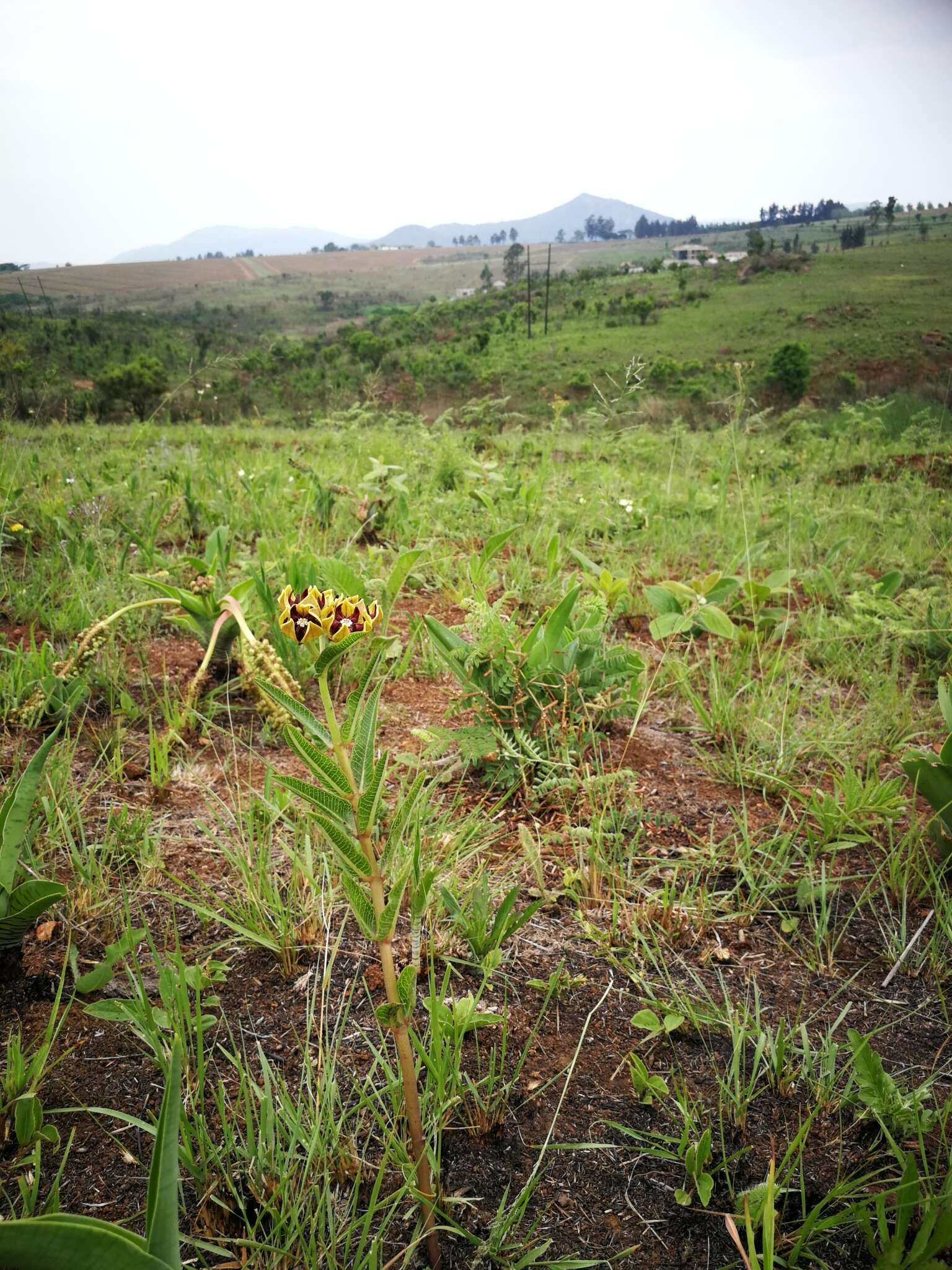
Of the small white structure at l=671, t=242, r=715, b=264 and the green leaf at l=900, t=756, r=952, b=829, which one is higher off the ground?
the small white structure at l=671, t=242, r=715, b=264

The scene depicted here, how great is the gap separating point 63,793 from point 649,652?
4.80ft

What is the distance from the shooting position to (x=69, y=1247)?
383mm

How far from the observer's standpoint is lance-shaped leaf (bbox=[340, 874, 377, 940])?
1.89ft

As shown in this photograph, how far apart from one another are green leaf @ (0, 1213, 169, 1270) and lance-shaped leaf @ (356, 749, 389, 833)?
0.28 meters

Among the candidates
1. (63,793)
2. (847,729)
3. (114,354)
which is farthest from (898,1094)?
(114,354)

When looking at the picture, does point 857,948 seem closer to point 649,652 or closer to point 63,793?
point 649,652

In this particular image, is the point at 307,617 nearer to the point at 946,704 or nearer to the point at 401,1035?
the point at 401,1035

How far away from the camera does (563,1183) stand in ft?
2.41

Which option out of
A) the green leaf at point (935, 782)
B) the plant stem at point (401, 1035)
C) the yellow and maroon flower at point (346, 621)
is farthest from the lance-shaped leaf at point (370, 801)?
the green leaf at point (935, 782)

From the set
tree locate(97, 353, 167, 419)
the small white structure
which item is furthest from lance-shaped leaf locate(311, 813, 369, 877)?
the small white structure

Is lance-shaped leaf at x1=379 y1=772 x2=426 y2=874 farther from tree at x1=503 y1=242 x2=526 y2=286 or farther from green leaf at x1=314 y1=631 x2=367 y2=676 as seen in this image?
tree at x1=503 y1=242 x2=526 y2=286

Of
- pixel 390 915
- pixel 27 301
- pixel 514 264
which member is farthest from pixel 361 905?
pixel 514 264

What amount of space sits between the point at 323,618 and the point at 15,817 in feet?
1.99

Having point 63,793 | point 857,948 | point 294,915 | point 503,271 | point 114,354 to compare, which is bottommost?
point 857,948
